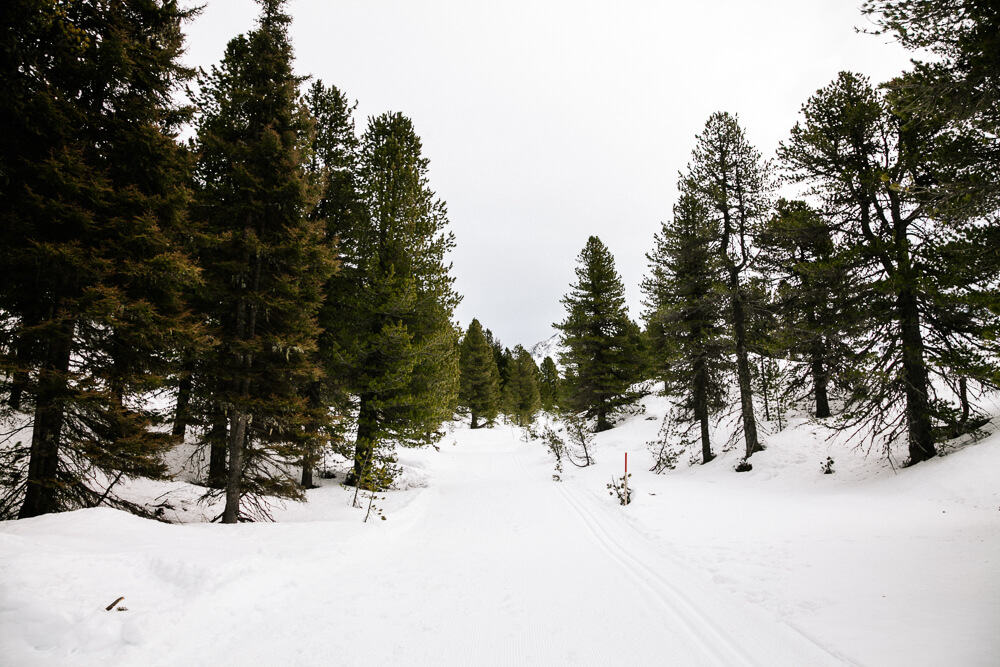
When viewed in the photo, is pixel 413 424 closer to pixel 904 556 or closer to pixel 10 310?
pixel 10 310

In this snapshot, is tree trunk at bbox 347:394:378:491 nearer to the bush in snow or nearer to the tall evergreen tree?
the bush in snow

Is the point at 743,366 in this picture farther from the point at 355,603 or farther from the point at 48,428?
the point at 48,428

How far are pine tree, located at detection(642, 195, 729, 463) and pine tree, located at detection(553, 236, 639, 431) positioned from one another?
6.50 metres

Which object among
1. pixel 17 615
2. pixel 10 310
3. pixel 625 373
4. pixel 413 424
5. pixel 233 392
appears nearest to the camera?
pixel 17 615

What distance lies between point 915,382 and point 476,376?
32626 mm

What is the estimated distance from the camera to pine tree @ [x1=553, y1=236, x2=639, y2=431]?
80.3 feet

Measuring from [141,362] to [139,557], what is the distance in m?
3.82

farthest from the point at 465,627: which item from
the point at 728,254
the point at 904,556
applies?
the point at 728,254

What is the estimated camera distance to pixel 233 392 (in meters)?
8.04

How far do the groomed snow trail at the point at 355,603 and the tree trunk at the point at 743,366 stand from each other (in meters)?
9.16

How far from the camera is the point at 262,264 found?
28.8 ft

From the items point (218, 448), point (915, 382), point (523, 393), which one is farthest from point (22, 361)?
point (523, 393)

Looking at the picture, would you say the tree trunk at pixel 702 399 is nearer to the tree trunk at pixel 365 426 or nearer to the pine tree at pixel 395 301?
the pine tree at pixel 395 301

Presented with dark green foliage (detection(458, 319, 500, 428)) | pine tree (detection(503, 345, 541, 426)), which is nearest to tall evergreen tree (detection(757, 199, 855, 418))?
dark green foliage (detection(458, 319, 500, 428))
